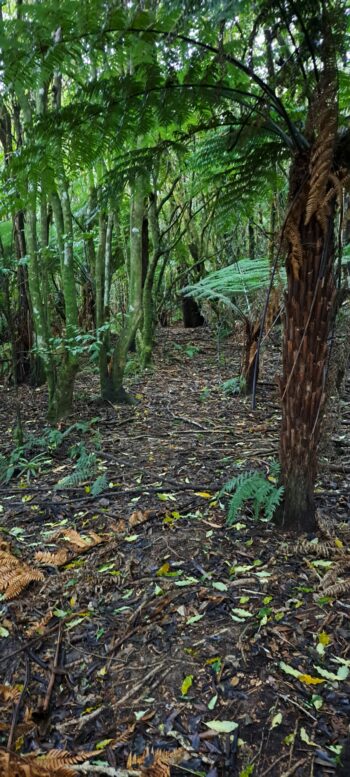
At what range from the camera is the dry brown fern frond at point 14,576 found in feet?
8.84

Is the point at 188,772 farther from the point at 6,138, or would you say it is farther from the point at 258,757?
the point at 6,138

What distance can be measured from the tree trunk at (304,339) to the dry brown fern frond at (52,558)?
139 cm

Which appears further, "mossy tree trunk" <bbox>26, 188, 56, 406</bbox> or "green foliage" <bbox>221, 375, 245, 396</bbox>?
"green foliage" <bbox>221, 375, 245, 396</bbox>

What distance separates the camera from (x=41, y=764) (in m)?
1.63

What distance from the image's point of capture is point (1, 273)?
5043mm

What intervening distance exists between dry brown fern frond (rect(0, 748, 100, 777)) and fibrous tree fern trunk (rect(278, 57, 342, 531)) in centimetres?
169

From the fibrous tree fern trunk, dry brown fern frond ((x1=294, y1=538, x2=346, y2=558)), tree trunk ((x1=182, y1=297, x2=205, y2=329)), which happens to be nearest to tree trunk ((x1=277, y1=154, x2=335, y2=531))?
the fibrous tree fern trunk

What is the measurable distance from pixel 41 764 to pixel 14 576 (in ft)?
4.05

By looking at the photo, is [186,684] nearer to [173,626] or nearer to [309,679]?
[173,626]

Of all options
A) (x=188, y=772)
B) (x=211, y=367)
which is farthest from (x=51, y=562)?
(x=211, y=367)

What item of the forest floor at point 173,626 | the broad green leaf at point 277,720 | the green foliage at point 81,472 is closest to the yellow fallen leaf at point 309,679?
the forest floor at point 173,626

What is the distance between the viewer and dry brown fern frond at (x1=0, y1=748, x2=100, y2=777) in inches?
62.6

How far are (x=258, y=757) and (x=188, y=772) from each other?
0.81 ft

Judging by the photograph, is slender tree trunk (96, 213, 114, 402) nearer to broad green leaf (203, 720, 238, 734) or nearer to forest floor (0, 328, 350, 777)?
forest floor (0, 328, 350, 777)
